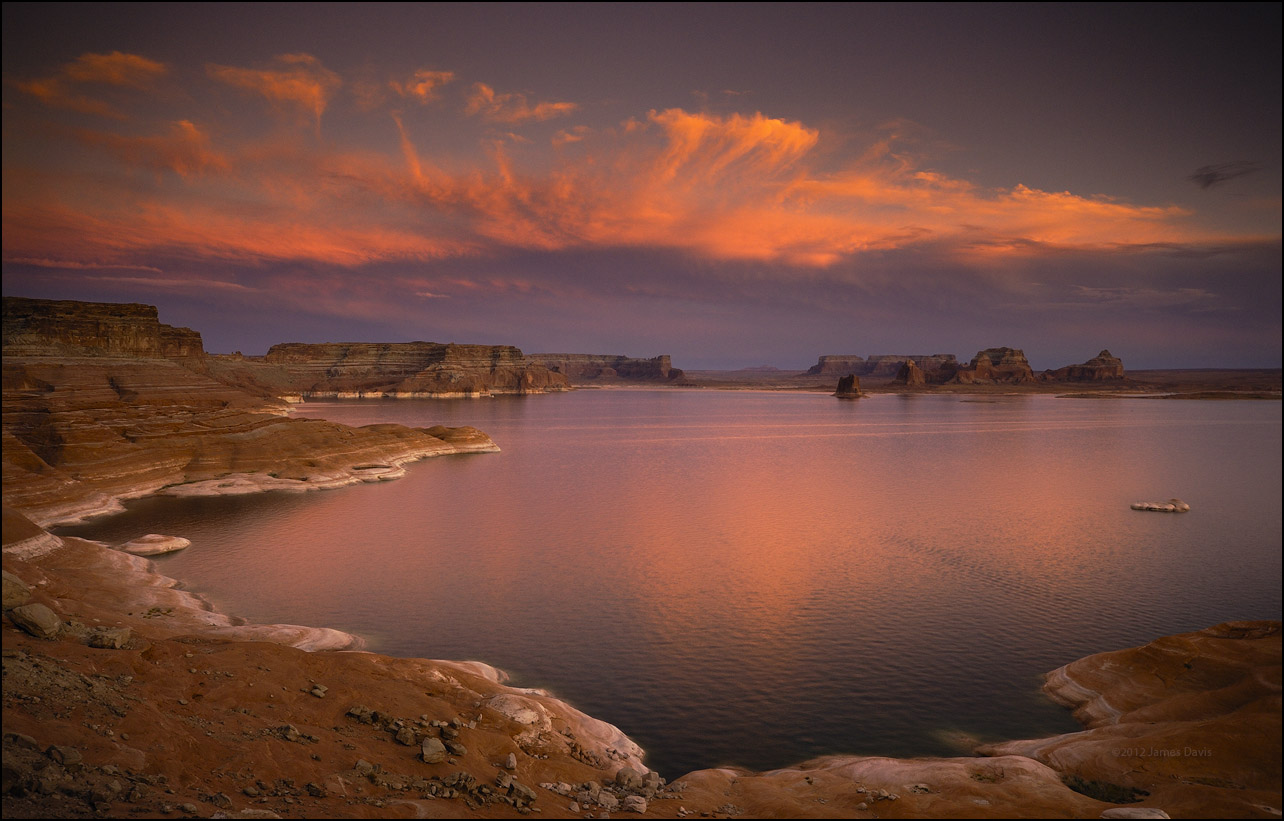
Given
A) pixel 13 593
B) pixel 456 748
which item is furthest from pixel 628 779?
pixel 13 593

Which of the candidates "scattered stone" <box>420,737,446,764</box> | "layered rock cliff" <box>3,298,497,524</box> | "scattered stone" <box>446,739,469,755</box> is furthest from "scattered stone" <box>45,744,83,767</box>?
"layered rock cliff" <box>3,298,497,524</box>

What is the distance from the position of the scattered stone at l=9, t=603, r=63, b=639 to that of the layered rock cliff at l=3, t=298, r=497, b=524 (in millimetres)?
33450

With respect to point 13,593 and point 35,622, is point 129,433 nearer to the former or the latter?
point 13,593

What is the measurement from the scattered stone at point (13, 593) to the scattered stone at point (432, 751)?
1170 cm

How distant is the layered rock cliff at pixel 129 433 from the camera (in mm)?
50062

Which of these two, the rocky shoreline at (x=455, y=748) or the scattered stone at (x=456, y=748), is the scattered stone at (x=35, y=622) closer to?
the rocky shoreline at (x=455, y=748)

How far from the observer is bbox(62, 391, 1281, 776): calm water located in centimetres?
2084

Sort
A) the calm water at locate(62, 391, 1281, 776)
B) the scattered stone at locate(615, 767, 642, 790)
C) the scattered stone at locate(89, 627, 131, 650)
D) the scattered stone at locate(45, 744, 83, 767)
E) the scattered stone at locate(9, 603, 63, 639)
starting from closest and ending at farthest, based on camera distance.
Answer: the scattered stone at locate(45, 744, 83, 767), the scattered stone at locate(615, 767, 642, 790), the scattered stone at locate(9, 603, 63, 639), the scattered stone at locate(89, 627, 131, 650), the calm water at locate(62, 391, 1281, 776)

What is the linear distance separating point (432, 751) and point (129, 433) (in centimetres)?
6042

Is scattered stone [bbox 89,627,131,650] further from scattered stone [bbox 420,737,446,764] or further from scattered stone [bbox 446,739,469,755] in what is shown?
scattered stone [bbox 446,739,469,755]

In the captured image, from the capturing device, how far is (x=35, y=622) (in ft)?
53.2

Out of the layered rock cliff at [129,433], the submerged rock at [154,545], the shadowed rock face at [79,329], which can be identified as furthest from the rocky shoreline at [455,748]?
the shadowed rock face at [79,329]

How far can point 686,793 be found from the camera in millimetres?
14742

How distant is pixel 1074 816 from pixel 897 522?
121ft
